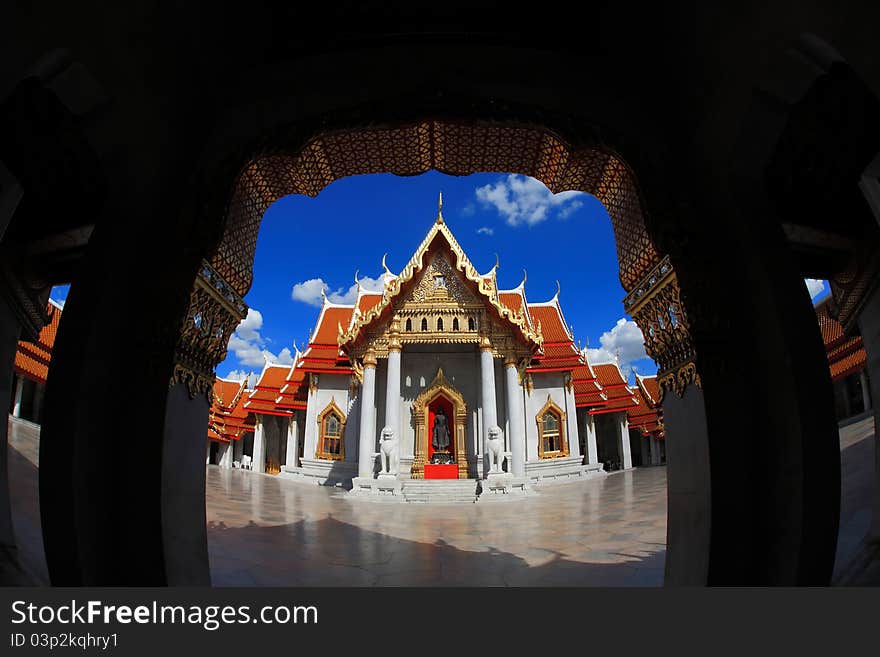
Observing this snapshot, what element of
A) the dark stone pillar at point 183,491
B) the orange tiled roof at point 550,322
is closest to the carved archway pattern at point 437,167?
the dark stone pillar at point 183,491

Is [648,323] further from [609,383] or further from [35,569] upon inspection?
[609,383]

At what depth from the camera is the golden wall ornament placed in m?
2.91

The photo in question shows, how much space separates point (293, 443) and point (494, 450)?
10.1 m

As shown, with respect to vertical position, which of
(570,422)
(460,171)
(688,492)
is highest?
(460,171)

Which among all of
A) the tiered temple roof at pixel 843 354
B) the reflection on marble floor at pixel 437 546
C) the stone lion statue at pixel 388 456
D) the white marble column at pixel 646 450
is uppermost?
the tiered temple roof at pixel 843 354

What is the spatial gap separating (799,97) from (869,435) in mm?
7866

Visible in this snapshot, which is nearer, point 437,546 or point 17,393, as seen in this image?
point 437,546

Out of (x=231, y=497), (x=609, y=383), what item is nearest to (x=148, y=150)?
(x=231, y=497)

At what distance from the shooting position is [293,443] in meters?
19.5

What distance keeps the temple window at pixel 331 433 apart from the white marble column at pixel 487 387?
612 cm

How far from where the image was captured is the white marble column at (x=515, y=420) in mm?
13586

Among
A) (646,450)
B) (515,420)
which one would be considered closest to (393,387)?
(515,420)

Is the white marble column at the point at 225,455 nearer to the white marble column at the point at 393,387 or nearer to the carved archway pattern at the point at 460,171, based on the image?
the white marble column at the point at 393,387

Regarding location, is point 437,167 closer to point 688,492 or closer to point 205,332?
point 205,332
